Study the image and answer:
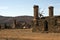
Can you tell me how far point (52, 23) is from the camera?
30.7 metres

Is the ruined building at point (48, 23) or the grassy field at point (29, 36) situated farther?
the ruined building at point (48, 23)

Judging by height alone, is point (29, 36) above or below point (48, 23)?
below

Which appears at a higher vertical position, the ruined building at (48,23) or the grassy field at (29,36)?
the ruined building at (48,23)

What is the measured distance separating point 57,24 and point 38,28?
12.1 ft

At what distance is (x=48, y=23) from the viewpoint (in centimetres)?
3117

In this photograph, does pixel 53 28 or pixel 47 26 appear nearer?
pixel 53 28

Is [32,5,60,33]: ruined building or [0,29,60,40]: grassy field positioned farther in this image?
[32,5,60,33]: ruined building

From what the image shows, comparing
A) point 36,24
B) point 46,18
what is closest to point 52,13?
point 46,18

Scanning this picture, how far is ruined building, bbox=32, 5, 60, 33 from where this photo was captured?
30.5 meters

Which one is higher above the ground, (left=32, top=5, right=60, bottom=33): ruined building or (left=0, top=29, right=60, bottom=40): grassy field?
(left=32, top=5, right=60, bottom=33): ruined building

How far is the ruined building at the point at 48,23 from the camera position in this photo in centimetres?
3051

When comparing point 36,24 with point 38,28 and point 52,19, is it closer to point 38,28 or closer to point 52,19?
point 38,28

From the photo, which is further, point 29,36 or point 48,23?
point 48,23

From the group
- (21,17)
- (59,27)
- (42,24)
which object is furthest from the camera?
(21,17)
